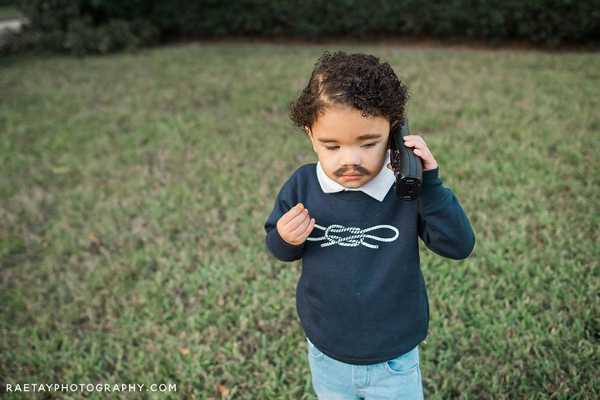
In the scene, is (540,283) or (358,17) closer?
(540,283)

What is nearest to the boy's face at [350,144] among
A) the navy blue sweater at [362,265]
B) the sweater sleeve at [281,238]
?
the navy blue sweater at [362,265]

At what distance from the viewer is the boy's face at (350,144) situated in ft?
4.02

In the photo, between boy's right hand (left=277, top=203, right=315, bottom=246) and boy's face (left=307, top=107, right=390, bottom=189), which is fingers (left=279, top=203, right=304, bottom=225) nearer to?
boy's right hand (left=277, top=203, right=315, bottom=246)

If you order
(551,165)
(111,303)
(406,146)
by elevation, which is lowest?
(111,303)

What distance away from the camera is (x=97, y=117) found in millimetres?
6012

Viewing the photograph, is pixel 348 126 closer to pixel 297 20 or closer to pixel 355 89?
pixel 355 89

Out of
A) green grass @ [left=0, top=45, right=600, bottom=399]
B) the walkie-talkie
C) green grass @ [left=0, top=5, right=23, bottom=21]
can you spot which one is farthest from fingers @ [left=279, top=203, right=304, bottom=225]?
green grass @ [left=0, top=5, right=23, bottom=21]

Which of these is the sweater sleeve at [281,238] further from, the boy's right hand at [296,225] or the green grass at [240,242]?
the green grass at [240,242]

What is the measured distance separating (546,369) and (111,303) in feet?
8.80

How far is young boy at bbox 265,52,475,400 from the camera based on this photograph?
1.24m

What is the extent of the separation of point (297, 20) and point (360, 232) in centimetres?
916

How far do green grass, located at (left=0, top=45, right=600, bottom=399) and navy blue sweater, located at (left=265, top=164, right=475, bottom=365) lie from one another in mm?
1001

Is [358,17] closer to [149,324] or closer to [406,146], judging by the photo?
[149,324]

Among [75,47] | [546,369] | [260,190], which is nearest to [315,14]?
[75,47]
